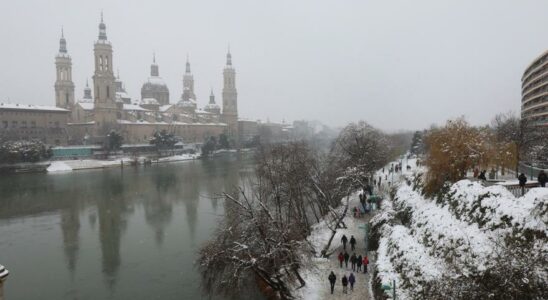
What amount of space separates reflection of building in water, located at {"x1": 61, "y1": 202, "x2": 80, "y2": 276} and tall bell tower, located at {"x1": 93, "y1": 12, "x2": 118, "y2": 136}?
4697cm

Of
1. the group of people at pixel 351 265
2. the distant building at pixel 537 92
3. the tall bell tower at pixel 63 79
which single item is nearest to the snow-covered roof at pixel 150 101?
the tall bell tower at pixel 63 79

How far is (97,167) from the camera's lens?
50.6m

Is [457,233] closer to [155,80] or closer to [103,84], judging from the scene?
[103,84]

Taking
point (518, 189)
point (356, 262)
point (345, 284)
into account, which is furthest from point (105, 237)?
point (518, 189)

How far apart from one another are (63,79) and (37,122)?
55.3ft

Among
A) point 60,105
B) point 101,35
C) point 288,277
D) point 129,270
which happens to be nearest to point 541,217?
point 288,277

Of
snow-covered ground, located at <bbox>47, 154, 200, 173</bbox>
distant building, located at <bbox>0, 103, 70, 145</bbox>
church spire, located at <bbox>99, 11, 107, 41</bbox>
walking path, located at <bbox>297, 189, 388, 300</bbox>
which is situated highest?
church spire, located at <bbox>99, 11, 107, 41</bbox>

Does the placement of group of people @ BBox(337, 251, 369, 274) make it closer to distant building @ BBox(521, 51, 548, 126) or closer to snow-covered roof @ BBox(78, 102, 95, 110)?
distant building @ BBox(521, 51, 548, 126)

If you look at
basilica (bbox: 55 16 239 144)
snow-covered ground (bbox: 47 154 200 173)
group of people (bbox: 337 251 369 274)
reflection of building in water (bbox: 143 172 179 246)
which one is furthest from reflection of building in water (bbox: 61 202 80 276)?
basilica (bbox: 55 16 239 144)

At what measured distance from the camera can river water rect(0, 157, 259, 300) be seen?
43.0 ft

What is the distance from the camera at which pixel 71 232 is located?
1997cm

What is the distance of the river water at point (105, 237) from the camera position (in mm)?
13109

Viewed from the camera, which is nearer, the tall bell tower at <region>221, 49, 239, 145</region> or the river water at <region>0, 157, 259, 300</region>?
the river water at <region>0, 157, 259, 300</region>

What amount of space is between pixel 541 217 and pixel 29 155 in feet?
176
